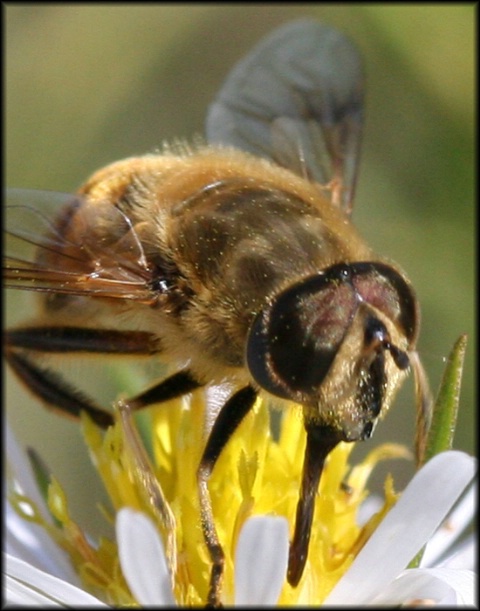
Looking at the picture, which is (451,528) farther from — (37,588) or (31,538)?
(37,588)

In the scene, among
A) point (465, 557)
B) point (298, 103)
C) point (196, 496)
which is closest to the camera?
point (196, 496)

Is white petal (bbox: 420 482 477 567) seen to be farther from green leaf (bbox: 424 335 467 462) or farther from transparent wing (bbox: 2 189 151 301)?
transparent wing (bbox: 2 189 151 301)

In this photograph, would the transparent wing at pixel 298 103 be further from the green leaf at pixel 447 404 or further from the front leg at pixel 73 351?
the green leaf at pixel 447 404

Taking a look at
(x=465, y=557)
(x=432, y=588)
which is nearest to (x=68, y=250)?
(x=432, y=588)

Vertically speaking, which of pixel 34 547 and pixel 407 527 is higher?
pixel 407 527

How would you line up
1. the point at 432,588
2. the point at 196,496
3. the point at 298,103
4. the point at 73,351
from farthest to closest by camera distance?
the point at 298,103
the point at 73,351
the point at 196,496
the point at 432,588

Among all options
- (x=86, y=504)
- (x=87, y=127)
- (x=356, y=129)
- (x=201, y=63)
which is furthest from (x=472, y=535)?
(x=201, y=63)

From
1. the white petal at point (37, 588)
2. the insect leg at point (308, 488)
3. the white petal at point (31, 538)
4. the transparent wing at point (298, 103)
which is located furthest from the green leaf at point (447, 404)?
the transparent wing at point (298, 103)
